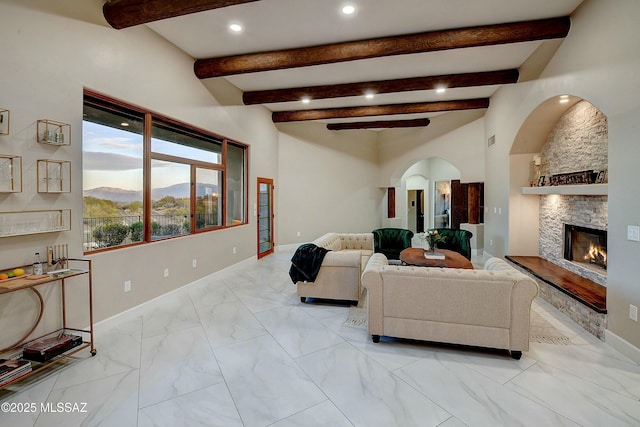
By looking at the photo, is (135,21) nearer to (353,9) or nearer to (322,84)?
(353,9)

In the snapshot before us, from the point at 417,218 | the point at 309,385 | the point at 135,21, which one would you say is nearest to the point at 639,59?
the point at 309,385

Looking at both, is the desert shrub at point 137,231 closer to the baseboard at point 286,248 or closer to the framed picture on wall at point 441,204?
the baseboard at point 286,248

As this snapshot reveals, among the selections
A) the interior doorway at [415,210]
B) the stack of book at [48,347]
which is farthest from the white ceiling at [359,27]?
the interior doorway at [415,210]

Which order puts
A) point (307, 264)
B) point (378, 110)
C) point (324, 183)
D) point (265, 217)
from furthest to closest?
point (324, 183), point (265, 217), point (378, 110), point (307, 264)

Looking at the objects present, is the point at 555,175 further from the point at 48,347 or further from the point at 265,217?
the point at 48,347

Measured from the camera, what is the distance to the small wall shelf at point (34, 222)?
97.0 inches

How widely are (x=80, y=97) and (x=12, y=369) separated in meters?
2.48

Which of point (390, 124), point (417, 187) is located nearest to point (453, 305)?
point (390, 124)

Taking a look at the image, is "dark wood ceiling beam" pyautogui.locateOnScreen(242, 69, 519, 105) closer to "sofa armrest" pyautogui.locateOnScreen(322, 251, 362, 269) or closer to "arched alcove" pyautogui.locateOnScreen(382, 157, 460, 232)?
"sofa armrest" pyautogui.locateOnScreen(322, 251, 362, 269)

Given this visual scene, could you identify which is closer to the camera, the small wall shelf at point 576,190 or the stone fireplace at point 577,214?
the small wall shelf at point 576,190

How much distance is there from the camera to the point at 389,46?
13.1ft

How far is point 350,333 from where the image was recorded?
322cm

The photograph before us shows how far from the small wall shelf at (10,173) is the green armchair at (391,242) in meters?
5.22

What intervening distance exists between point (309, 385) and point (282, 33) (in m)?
4.09
